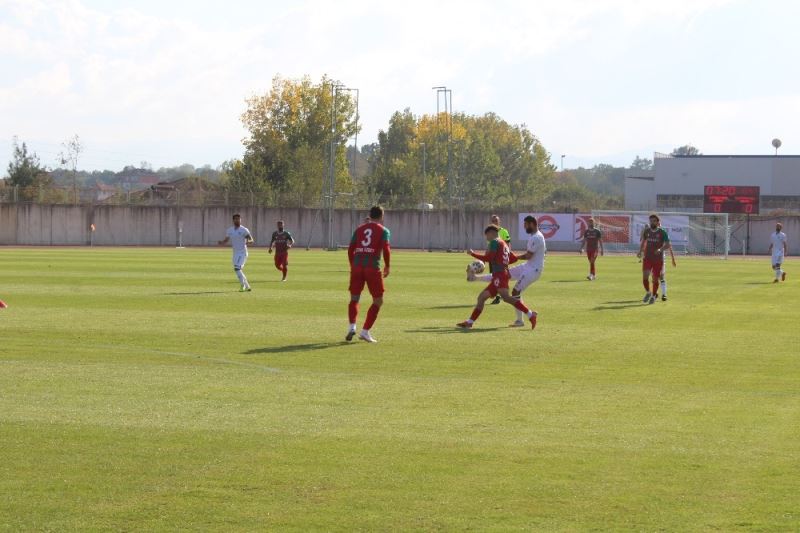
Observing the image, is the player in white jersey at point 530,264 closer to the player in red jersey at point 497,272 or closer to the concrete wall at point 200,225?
the player in red jersey at point 497,272

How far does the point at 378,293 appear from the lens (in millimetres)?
18625

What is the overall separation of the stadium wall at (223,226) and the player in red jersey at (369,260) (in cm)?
5866

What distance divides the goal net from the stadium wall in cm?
225

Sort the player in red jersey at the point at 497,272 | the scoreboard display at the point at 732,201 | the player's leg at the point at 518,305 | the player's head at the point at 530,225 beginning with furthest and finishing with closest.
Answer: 1. the scoreboard display at the point at 732,201
2. the player's head at the point at 530,225
3. the player's leg at the point at 518,305
4. the player in red jersey at the point at 497,272

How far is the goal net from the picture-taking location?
74.3 meters

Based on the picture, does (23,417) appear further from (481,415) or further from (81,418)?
(481,415)

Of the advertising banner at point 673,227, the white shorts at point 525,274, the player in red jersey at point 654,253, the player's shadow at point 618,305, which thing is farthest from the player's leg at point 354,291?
the advertising banner at point 673,227

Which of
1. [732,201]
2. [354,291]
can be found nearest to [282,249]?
[354,291]

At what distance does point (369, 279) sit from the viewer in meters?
18.6

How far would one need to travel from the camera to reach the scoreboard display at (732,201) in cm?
7962

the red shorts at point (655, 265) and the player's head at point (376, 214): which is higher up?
the player's head at point (376, 214)

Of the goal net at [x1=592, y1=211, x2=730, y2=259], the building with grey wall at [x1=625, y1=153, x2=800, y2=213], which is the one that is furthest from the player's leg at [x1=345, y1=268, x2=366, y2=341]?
the building with grey wall at [x1=625, y1=153, x2=800, y2=213]

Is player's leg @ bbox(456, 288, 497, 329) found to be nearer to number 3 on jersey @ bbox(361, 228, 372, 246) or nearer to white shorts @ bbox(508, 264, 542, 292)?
white shorts @ bbox(508, 264, 542, 292)

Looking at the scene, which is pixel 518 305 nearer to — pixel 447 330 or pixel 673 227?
pixel 447 330
